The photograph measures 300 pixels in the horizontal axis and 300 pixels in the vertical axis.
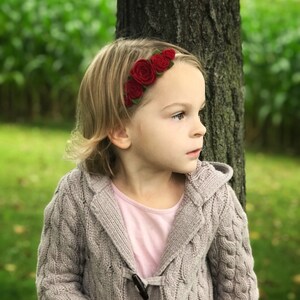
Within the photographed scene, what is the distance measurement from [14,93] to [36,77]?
39 cm

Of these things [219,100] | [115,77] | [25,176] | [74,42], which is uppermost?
[115,77]

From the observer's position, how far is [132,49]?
97.7 inches

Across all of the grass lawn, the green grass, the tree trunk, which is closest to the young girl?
the tree trunk

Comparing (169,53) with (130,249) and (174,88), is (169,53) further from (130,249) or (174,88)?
(130,249)

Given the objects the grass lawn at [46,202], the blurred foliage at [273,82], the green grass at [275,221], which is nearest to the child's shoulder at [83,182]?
the grass lawn at [46,202]

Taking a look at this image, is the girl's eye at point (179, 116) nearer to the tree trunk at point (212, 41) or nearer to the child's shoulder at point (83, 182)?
the child's shoulder at point (83, 182)

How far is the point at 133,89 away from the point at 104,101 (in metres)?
0.13

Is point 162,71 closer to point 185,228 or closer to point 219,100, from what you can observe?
point 185,228

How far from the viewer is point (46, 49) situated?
9445mm

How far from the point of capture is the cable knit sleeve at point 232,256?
8.17ft

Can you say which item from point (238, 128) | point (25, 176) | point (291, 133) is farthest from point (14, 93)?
point (238, 128)

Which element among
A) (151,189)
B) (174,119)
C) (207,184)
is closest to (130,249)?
(151,189)

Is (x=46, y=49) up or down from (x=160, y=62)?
down

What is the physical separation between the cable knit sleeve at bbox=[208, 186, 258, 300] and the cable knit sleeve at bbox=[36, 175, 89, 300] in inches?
18.0
